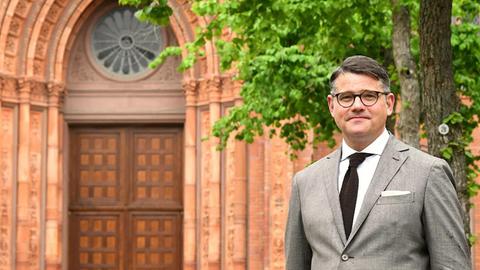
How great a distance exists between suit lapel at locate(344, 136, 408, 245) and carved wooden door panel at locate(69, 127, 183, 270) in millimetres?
17849

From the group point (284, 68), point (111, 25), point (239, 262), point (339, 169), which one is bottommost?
point (239, 262)

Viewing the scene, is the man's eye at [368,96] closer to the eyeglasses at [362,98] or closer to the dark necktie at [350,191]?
the eyeglasses at [362,98]

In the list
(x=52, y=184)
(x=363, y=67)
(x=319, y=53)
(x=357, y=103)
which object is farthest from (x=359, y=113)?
(x=52, y=184)

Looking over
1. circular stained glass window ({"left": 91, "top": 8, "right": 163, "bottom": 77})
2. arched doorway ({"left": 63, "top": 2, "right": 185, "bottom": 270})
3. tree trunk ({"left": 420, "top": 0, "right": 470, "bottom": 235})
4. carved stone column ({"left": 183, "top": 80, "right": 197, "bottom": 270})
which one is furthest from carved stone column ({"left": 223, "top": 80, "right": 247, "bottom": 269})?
tree trunk ({"left": 420, "top": 0, "right": 470, "bottom": 235})

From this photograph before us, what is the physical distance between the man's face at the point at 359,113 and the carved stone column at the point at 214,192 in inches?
648

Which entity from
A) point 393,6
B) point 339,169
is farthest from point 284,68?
point 339,169

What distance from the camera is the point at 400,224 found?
359 cm

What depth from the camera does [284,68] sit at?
1448cm

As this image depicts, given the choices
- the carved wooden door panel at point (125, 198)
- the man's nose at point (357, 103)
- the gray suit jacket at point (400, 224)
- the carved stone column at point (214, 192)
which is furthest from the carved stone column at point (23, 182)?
the man's nose at point (357, 103)

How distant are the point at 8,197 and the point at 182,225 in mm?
3521

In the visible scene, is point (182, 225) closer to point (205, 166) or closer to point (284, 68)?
point (205, 166)

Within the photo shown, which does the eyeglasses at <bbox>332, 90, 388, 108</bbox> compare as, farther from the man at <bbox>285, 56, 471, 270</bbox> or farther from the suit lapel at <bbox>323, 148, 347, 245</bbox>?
the suit lapel at <bbox>323, 148, 347, 245</bbox>

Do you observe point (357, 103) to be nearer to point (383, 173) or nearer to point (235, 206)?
point (383, 173)

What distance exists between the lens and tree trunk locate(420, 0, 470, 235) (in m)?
8.20
